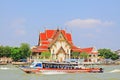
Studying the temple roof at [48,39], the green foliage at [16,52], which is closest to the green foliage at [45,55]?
the temple roof at [48,39]

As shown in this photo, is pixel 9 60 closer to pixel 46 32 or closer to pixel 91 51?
pixel 46 32

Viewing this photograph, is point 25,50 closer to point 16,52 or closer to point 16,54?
point 16,52

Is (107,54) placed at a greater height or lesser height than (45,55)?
greater

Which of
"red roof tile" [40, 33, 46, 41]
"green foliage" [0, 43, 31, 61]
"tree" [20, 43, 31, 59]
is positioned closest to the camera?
"tree" [20, 43, 31, 59]

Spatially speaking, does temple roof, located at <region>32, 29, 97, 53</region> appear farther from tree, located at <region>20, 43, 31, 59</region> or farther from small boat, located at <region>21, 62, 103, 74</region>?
small boat, located at <region>21, 62, 103, 74</region>

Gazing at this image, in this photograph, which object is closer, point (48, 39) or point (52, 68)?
point (52, 68)

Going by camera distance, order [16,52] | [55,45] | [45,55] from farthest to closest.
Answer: [55,45]
[16,52]
[45,55]

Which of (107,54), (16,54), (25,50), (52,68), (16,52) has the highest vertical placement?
(107,54)

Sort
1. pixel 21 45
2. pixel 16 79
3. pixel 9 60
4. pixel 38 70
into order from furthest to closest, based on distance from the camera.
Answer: pixel 9 60, pixel 21 45, pixel 38 70, pixel 16 79

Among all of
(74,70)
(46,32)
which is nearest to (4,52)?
(46,32)

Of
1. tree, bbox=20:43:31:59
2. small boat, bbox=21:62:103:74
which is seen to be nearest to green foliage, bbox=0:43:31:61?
tree, bbox=20:43:31:59

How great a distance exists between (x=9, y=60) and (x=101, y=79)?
61.7 metres

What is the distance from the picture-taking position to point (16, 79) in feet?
127

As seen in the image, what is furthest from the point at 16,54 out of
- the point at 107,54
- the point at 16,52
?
the point at 107,54
